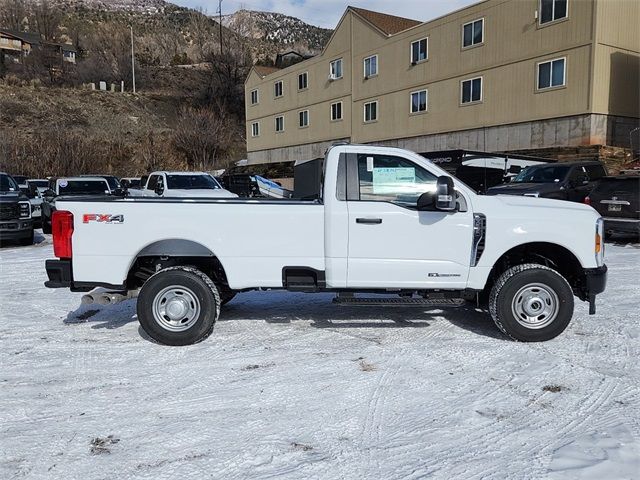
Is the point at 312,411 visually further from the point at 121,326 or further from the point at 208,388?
the point at 121,326

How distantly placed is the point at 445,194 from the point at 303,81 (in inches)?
1555

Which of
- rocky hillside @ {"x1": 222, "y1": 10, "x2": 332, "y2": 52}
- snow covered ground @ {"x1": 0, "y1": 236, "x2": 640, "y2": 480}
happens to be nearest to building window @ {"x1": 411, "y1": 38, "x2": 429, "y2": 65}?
snow covered ground @ {"x1": 0, "y1": 236, "x2": 640, "y2": 480}

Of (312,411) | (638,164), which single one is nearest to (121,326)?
(312,411)

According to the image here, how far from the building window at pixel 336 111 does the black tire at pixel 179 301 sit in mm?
34669

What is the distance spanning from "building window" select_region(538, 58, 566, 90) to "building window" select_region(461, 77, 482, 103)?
3584mm

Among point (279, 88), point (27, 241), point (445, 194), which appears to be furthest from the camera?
point (279, 88)

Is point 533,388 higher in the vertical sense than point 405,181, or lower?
lower

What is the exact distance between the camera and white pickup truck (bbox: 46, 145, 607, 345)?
5.37 meters

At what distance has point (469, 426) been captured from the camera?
377 centimetres

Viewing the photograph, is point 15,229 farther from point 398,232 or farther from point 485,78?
point 485,78

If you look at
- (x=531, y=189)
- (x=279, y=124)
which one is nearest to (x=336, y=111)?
(x=279, y=124)

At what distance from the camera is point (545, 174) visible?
14.7 meters

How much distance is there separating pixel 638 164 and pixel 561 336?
64.8 ft

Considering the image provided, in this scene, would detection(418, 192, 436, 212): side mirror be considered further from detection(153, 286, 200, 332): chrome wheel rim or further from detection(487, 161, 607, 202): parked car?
detection(487, 161, 607, 202): parked car
